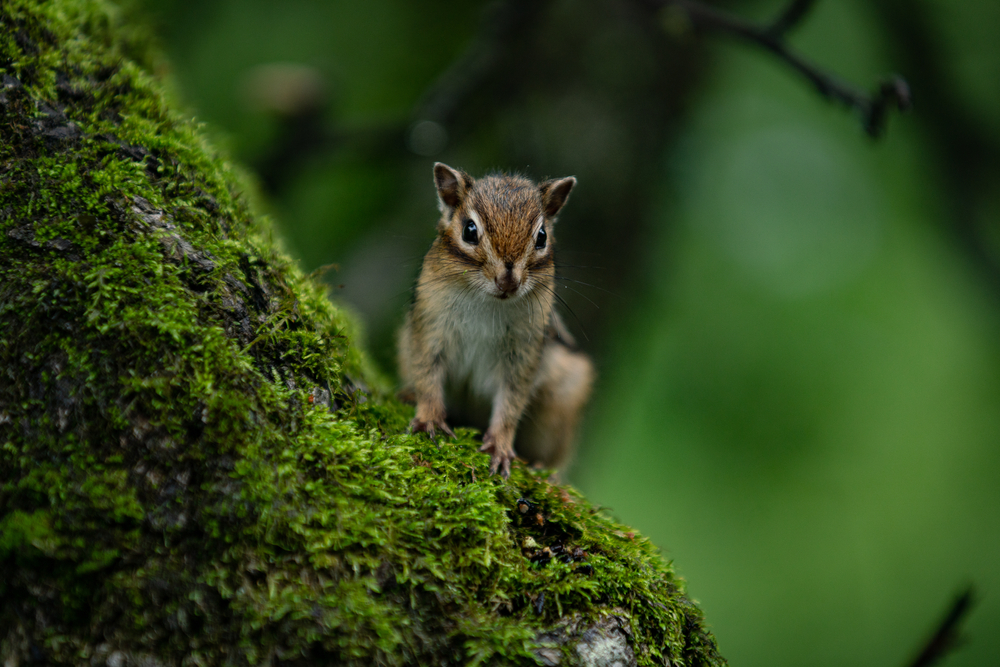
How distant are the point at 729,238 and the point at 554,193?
9.90 m

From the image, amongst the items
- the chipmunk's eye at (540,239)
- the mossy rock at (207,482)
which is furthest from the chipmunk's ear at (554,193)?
the mossy rock at (207,482)

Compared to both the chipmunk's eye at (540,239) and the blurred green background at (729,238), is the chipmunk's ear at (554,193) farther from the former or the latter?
the blurred green background at (729,238)

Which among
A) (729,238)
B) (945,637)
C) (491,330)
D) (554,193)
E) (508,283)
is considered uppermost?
(554,193)

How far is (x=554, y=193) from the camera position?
333cm

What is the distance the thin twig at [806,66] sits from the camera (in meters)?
3.28

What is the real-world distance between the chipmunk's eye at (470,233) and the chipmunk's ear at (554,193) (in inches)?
17.2

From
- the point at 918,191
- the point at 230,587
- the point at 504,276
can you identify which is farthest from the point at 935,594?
the point at 230,587

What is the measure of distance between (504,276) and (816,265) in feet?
36.3

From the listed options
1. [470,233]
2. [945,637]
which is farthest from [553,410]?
[945,637]

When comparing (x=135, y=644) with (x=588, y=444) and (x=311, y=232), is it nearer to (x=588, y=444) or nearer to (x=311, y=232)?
(x=588, y=444)

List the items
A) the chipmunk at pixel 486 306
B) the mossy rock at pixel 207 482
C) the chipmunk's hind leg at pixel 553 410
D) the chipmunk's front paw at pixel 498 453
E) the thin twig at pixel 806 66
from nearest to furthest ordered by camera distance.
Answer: the mossy rock at pixel 207 482, the chipmunk's front paw at pixel 498 453, the chipmunk at pixel 486 306, the thin twig at pixel 806 66, the chipmunk's hind leg at pixel 553 410

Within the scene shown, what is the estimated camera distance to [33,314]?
6.02 ft

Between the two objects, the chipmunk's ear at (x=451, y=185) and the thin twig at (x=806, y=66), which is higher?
the thin twig at (x=806, y=66)

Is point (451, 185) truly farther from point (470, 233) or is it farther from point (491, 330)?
point (491, 330)
